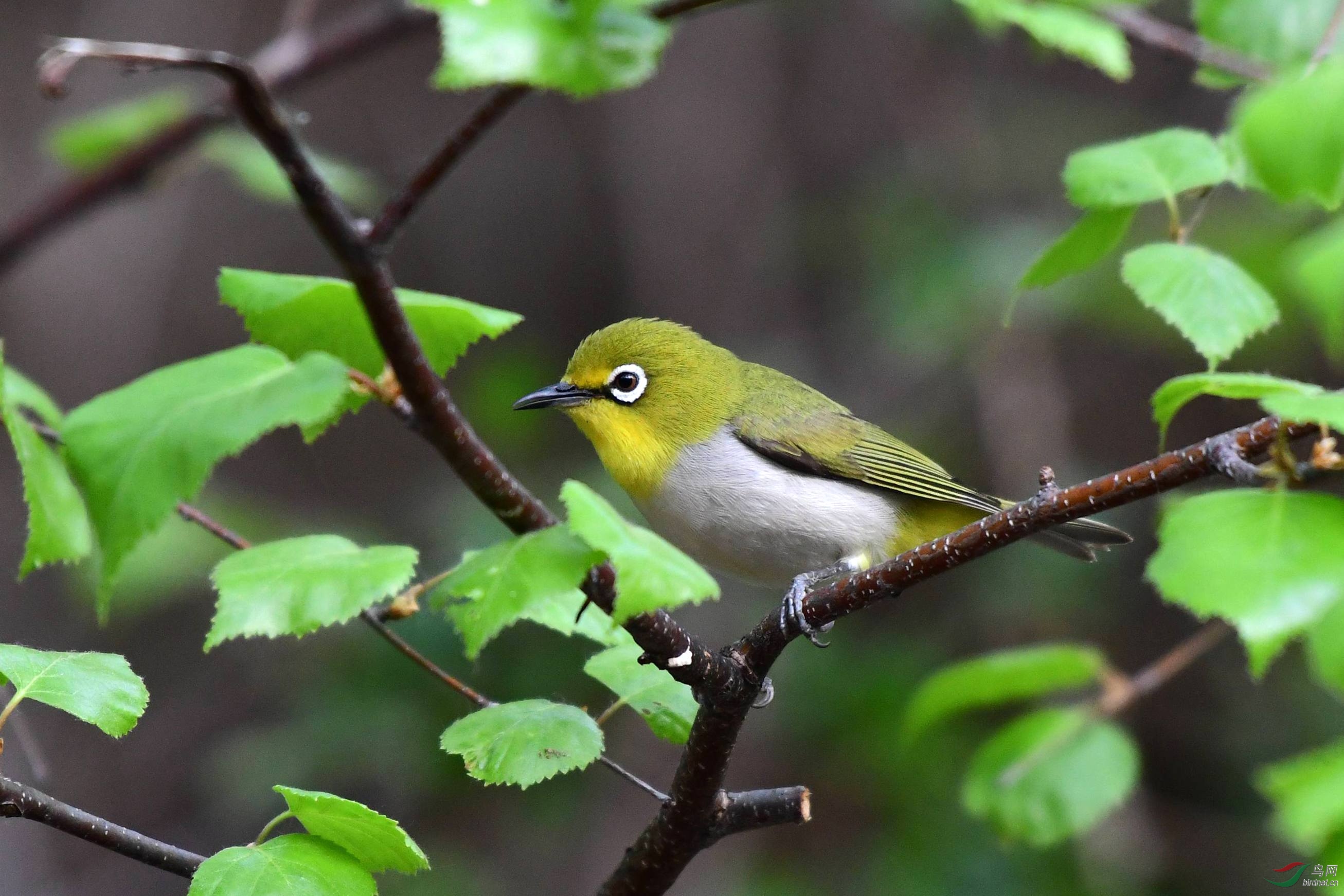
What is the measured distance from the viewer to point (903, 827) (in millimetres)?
6289

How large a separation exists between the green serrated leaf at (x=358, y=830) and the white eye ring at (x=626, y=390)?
7.94ft

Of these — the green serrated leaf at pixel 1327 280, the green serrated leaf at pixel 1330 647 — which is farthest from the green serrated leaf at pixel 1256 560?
the green serrated leaf at pixel 1327 280

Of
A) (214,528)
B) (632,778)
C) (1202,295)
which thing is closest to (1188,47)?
(1202,295)

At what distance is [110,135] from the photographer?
14.3ft

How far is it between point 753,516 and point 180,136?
2191 mm

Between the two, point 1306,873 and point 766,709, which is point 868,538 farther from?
point 766,709

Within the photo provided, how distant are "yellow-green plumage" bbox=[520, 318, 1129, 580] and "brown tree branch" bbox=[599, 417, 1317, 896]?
164 cm

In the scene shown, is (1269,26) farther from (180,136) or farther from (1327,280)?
(180,136)

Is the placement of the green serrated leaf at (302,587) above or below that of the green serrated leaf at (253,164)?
below

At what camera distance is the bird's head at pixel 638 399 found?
4.09 metres

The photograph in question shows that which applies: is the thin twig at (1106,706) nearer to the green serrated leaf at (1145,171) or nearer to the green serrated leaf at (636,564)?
the green serrated leaf at (1145,171)

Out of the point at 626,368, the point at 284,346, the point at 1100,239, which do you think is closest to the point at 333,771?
the point at 626,368

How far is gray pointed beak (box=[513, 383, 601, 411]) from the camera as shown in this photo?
13.4 ft

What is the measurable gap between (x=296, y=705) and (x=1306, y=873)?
4.93 m
